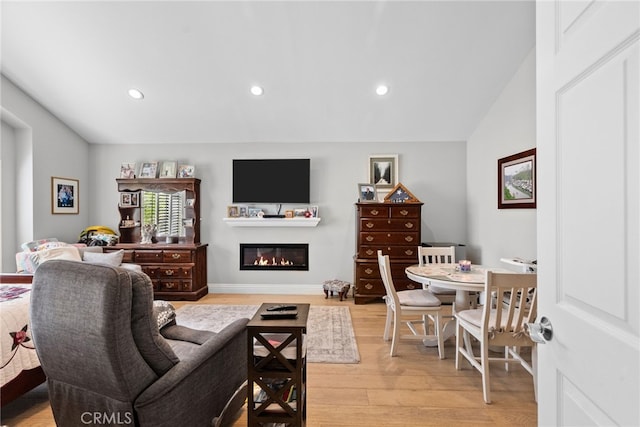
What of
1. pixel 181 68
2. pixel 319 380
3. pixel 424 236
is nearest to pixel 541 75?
pixel 319 380

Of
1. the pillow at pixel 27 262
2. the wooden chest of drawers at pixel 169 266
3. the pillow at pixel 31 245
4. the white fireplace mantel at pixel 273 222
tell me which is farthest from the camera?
the white fireplace mantel at pixel 273 222

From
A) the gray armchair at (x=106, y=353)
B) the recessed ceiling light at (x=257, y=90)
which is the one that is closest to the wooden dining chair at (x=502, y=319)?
the gray armchair at (x=106, y=353)

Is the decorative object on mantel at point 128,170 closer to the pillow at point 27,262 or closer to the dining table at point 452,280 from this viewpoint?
the pillow at point 27,262

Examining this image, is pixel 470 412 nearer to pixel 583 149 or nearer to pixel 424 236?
pixel 583 149

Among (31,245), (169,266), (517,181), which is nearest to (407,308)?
(517,181)

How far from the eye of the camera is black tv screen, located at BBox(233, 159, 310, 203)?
187 inches

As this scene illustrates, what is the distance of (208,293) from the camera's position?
4902 mm

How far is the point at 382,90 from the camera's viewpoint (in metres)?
3.88

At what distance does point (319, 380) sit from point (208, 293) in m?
3.06

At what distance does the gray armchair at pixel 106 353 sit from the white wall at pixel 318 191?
349 centimetres

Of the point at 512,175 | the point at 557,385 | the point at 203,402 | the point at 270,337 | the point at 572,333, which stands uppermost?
the point at 512,175

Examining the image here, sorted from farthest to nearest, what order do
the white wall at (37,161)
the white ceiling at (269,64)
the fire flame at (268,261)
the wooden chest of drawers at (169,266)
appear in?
the fire flame at (268,261) → the wooden chest of drawers at (169,266) → the white wall at (37,161) → the white ceiling at (269,64)

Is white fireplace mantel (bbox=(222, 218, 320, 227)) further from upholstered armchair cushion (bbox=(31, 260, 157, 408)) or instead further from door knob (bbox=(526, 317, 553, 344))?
door knob (bbox=(526, 317, 553, 344))

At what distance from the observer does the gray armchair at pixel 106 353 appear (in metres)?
1.19
